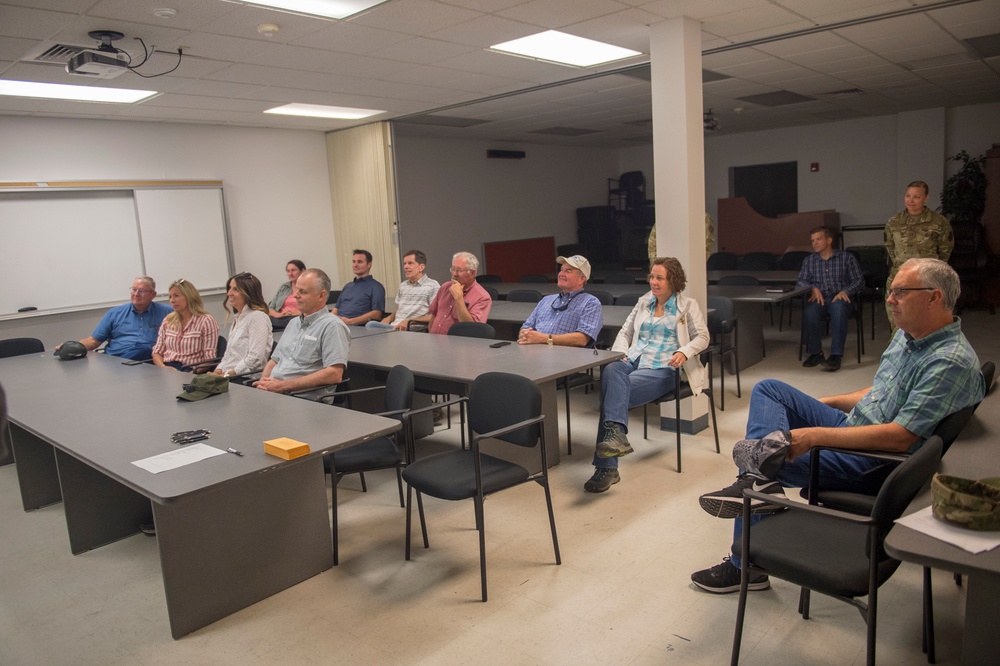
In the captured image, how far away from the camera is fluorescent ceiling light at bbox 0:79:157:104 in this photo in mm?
5543

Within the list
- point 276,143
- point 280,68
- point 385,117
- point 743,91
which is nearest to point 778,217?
point 743,91

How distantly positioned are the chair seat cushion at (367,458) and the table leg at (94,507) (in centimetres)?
111

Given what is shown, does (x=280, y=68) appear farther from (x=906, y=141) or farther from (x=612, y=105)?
(x=906, y=141)

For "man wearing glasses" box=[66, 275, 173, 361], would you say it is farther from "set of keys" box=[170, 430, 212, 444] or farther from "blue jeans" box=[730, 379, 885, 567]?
"blue jeans" box=[730, 379, 885, 567]

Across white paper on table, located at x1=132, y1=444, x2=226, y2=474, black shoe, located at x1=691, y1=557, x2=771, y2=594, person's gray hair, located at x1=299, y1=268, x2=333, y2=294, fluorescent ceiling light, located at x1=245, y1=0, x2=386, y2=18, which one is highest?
fluorescent ceiling light, located at x1=245, y1=0, x2=386, y2=18

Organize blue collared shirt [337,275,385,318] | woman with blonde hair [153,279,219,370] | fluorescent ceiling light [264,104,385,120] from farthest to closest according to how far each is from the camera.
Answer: fluorescent ceiling light [264,104,385,120] → blue collared shirt [337,275,385,318] → woman with blonde hair [153,279,219,370]

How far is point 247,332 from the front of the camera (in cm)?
449

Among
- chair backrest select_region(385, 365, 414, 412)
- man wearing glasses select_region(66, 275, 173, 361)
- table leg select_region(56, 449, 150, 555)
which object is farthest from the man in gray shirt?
man wearing glasses select_region(66, 275, 173, 361)

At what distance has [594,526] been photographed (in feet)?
11.4

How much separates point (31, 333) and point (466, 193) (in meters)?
6.40

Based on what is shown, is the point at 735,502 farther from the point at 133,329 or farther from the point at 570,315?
the point at 133,329

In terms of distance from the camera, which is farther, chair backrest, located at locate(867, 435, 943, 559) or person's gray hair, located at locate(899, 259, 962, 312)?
person's gray hair, located at locate(899, 259, 962, 312)

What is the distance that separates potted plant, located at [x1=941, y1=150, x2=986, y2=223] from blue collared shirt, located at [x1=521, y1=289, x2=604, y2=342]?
23.9ft

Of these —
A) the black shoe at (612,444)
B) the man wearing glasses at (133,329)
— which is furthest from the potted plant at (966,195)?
the man wearing glasses at (133,329)
